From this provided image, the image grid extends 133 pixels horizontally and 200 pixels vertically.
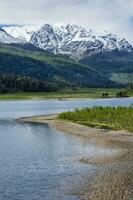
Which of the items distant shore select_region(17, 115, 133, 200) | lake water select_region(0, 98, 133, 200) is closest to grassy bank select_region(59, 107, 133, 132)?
distant shore select_region(17, 115, 133, 200)

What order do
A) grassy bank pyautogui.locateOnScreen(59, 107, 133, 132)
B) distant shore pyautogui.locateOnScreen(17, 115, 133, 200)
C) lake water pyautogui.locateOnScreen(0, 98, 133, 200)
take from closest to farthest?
1. distant shore pyautogui.locateOnScreen(17, 115, 133, 200)
2. lake water pyautogui.locateOnScreen(0, 98, 133, 200)
3. grassy bank pyautogui.locateOnScreen(59, 107, 133, 132)

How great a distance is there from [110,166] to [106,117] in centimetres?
4808

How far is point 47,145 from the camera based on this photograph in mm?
67500

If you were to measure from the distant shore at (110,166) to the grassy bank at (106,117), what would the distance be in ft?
15.6

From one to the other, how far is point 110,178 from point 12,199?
33.4 feet

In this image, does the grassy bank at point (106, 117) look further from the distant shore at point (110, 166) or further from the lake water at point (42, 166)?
the lake water at point (42, 166)

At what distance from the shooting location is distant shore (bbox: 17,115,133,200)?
36.7m

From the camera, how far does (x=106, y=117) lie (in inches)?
3797

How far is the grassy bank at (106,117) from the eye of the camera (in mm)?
86675

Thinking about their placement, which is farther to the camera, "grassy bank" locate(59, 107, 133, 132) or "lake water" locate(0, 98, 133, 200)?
"grassy bank" locate(59, 107, 133, 132)

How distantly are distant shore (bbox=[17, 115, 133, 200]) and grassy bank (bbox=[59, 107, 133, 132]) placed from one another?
4.75m

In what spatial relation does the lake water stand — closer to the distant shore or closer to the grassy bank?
the distant shore

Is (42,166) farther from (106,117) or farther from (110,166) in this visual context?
(106,117)

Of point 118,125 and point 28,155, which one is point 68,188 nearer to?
point 28,155
